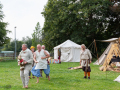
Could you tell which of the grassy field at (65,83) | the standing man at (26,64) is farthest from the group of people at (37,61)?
the grassy field at (65,83)

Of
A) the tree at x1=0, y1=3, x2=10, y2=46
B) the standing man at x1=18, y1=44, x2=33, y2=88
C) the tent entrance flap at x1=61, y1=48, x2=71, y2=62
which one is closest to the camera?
the standing man at x1=18, y1=44, x2=33, y2=88

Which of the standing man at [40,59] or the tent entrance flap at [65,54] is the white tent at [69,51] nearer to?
the tent entrance flap at [65,54]

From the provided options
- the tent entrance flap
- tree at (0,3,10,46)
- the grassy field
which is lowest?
the grassy field

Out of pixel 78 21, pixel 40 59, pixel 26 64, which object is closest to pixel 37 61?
pixel 40 59

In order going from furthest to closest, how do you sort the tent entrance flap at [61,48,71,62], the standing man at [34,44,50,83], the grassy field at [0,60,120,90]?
the tent entrance flap at [61,48,71,62] → the standing man at [34,44,50,83] → the grassy field at [0,60,120,90]

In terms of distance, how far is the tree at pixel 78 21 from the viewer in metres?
24.3

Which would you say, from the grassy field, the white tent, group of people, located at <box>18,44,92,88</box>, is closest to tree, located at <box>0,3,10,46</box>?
the white tent

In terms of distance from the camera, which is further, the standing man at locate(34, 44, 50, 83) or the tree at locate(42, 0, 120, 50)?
the tree at locate(42, 0, 120, 50)

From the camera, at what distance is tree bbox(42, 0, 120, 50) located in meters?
24.3

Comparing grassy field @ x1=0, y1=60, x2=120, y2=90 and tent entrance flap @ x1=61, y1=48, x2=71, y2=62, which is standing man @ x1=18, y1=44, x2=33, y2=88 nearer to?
grassy field @ x1=0, y1=60, x2=120, y2=90

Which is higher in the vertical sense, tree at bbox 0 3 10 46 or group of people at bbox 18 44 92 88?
tree at bbox 0 3 10 46

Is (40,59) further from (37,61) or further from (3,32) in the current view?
(3,32)

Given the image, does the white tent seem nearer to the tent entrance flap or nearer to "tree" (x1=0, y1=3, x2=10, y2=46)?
the tent entrance flap

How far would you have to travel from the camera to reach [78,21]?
25719 millimetres
